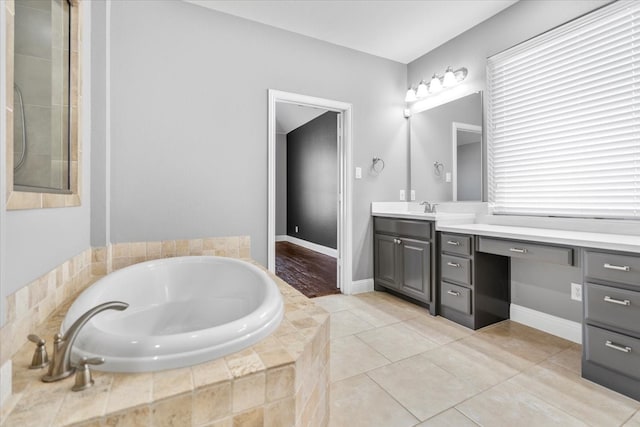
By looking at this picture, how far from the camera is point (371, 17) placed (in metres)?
2.64

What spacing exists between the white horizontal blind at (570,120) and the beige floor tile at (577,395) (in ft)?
3.44

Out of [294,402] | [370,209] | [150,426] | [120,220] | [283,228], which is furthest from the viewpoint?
[283,228]

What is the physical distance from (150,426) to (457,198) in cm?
296

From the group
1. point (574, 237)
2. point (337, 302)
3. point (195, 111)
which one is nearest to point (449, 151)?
point (574, 237)

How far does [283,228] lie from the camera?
7023mm

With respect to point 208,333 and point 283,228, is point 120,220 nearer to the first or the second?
point 208,333

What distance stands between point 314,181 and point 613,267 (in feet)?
15.0

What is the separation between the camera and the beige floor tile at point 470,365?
1.67 m

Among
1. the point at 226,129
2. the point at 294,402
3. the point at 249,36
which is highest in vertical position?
the point at 249,36

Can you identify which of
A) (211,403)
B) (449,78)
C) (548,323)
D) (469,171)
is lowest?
(548,323)

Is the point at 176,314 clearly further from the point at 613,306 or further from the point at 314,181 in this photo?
the point at 314,181

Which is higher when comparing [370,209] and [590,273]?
[370,209]

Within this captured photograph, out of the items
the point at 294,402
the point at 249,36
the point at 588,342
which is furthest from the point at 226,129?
the point at 588,342

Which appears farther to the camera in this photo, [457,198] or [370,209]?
[370,209]
